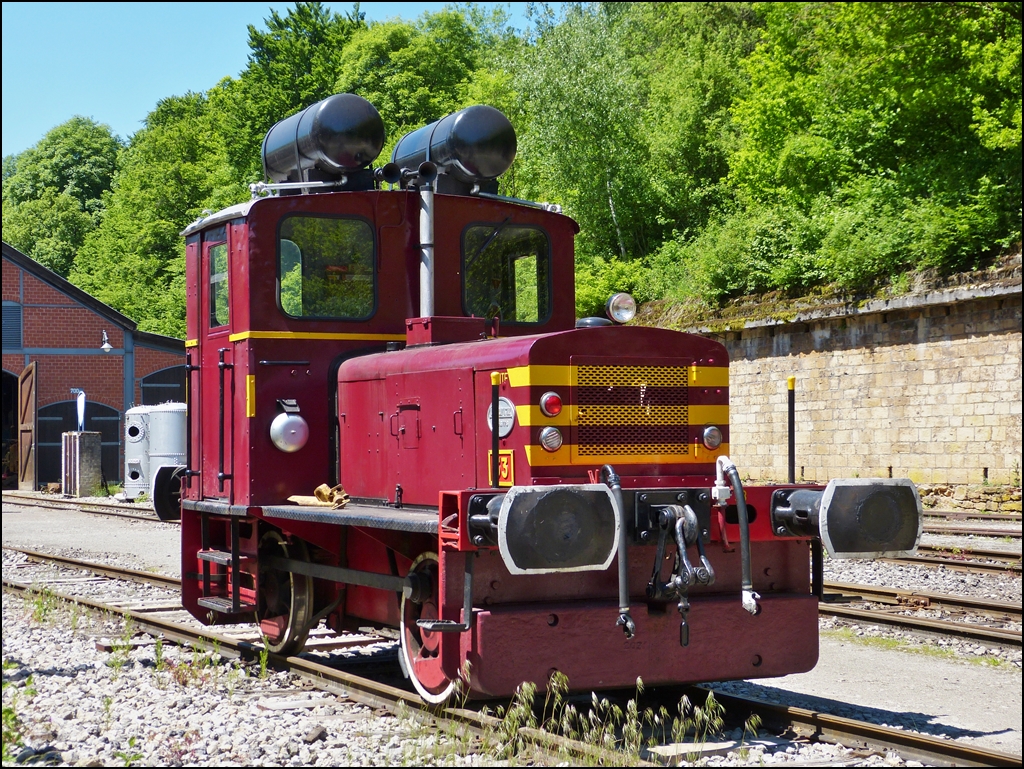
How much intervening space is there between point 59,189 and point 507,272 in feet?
223

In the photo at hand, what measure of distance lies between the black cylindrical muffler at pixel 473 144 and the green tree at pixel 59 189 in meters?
59.7

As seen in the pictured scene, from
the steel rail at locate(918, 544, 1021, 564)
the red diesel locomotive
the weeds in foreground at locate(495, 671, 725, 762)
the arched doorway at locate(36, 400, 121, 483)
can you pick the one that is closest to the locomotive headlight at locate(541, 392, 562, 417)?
the red diesel locomotive

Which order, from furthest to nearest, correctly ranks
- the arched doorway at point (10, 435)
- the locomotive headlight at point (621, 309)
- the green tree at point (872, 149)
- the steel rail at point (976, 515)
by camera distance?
the arched doorway at point (10, 435)
the green tree at point (872, 149)
the steel rail at point (976, 515)
the locomotive headlight at point (621, 309)

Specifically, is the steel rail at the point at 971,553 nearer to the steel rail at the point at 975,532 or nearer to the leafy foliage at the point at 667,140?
the steel rail at the point at 975,532

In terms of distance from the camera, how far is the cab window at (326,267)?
716 centimetres

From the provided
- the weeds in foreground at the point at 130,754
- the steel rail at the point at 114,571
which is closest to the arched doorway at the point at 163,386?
the steel rail at the point at 114,571

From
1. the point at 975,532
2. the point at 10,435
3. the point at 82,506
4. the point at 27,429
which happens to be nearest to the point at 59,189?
the point at 10,435

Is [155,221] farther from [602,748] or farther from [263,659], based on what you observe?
[602,748]

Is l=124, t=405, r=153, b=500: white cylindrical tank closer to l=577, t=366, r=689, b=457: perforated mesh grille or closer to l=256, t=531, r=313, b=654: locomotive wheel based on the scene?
l=256, t=531, r=313, b=654: locomotive wheel

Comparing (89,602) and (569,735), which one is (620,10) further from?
(569,735)

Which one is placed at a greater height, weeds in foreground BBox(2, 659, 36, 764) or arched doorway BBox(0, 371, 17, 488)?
arched doorway BBox(0, 371, 17, 488)

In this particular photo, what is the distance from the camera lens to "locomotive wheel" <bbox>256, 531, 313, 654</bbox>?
7.34m

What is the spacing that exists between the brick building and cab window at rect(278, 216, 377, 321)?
27.4 m

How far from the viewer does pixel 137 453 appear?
27.5 m
